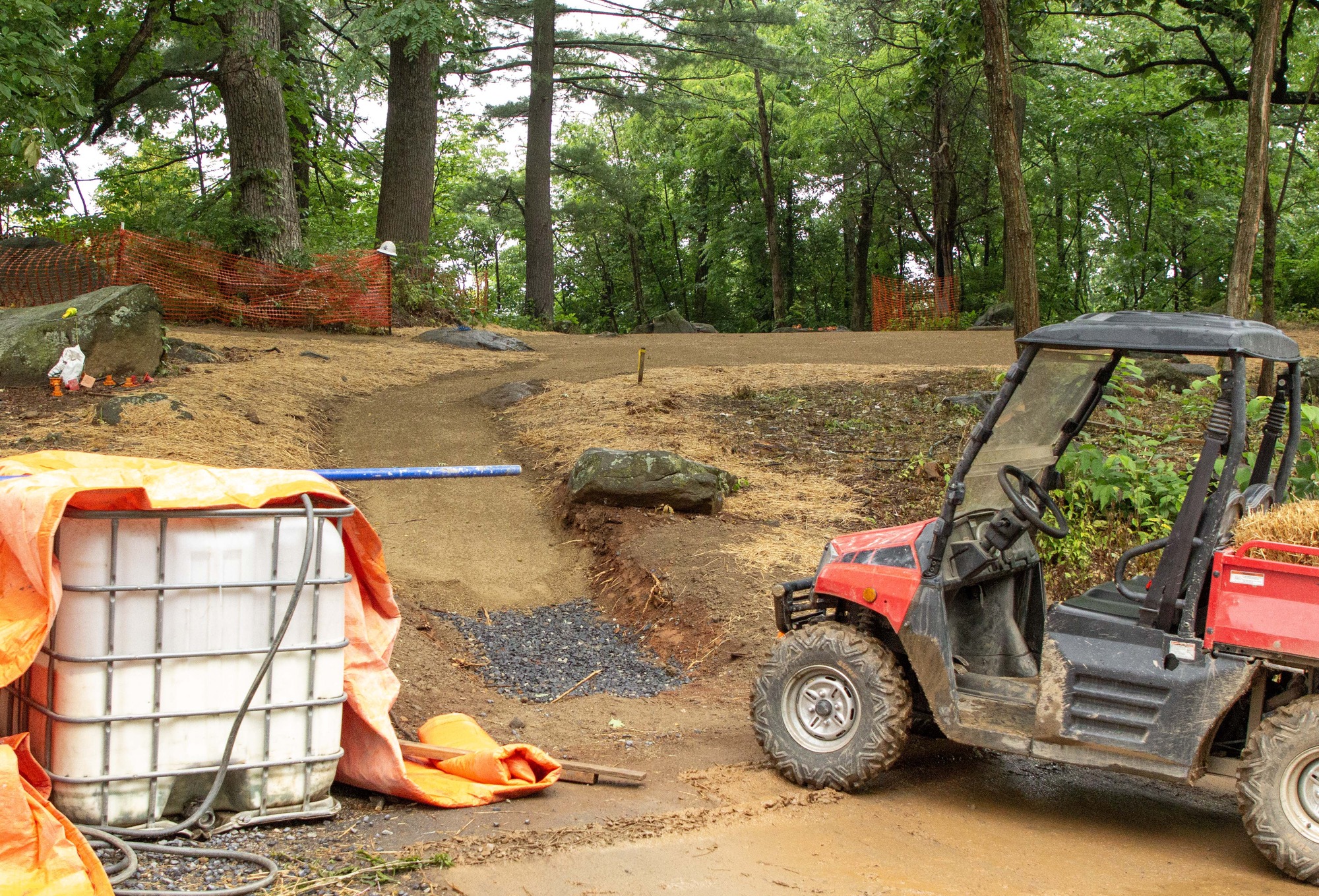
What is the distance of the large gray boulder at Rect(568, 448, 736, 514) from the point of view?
958cm

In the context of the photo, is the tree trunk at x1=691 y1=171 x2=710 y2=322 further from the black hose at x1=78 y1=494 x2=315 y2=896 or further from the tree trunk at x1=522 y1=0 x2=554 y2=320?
the black hose at x1=78 y1=494 x2=315 y2=896

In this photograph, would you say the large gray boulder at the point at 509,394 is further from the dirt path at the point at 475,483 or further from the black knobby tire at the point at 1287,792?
the black knobby tire at the point at 1287,792

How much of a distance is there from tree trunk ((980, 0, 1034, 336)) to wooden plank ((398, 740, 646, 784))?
7.34m

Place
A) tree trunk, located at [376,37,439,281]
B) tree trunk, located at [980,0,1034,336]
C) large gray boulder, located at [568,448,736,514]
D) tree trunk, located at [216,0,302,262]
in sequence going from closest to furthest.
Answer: large gray boulder, located at [568,448,736,514] → tree trunk, located at [980,0,1034,336] → tree trunk, located at [216,0,302,262] → tree trunk, located at [376,37,439,281]

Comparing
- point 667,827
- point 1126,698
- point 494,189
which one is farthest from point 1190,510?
point 494,189

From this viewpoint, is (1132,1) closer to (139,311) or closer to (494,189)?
(139,311)

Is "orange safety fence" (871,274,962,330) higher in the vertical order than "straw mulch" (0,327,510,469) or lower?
higher

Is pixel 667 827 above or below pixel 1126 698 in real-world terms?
below

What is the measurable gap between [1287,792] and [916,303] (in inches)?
1063

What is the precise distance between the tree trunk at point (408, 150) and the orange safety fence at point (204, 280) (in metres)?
3.03

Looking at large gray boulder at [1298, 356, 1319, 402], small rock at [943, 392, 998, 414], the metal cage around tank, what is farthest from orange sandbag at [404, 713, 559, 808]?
large gray boulder at [1298, 356, 1319, 402]

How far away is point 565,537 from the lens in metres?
9.59

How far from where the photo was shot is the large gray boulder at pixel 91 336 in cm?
1129

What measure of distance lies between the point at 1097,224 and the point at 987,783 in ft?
112
